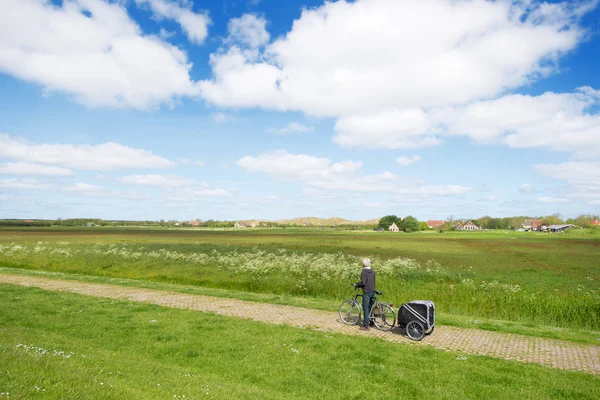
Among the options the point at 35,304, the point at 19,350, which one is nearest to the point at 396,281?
the point at 35,304

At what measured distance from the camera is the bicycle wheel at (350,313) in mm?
15008

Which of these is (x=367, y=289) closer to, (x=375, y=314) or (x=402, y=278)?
(x=375, y=314)

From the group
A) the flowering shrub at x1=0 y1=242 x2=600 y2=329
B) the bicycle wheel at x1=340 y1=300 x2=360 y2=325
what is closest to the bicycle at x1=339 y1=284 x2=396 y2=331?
the bicycle wheel at x1=340 y1=300 x2=360 y2=325

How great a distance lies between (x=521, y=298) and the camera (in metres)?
23.1

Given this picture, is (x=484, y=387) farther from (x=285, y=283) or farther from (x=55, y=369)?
(x=285, y=283)

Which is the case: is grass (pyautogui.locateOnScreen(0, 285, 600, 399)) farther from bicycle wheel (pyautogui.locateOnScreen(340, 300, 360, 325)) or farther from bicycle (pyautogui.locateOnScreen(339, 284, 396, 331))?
bicycle wheel (pyautogui.locateOnScreen(340, 300, 360, 325))

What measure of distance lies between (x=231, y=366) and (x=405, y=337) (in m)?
7.12

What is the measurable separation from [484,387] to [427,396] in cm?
163

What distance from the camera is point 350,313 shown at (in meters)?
15.1

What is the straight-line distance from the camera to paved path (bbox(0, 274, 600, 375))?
37.5 feet

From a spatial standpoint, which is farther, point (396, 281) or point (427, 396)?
point (396, 281)

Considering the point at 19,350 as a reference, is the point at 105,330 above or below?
below

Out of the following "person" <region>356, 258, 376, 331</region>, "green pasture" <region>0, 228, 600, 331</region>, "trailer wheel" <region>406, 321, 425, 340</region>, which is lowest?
"green pasture" <region>0, 228, 600, 331</region>

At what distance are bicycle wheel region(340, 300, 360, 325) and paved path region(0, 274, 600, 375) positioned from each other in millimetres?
418
